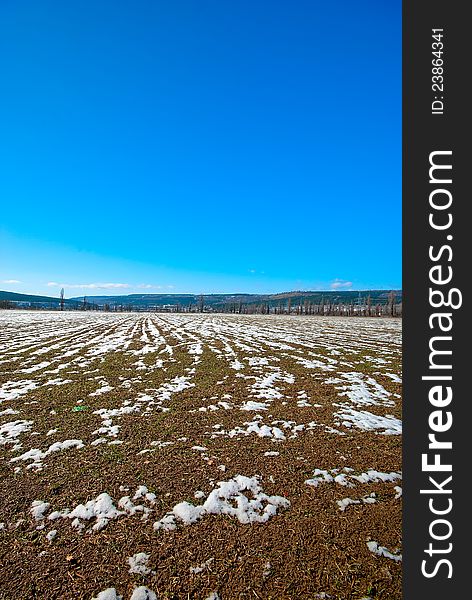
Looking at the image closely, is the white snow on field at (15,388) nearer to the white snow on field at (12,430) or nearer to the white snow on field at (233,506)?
the white snow on field at (12,430)

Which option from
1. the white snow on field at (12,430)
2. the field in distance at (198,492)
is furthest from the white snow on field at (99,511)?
the white snow on field at (12,430)

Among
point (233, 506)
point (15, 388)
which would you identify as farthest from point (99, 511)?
point (15, 388)

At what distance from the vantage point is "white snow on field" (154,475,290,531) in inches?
150

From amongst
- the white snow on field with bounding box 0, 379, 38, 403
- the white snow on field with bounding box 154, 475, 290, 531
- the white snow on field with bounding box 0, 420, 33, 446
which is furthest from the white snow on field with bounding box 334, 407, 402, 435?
the white snow on field with bounding box 0, 379, 38, 403

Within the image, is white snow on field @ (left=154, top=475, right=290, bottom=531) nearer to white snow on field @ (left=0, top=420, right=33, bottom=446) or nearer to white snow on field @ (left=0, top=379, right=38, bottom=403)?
white snow on field @ (left=0, top=420, right=33, bottom=446)

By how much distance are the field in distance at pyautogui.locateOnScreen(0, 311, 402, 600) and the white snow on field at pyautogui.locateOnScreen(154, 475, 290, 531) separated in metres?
0.02

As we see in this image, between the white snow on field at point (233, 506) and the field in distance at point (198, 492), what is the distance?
0.9 inches

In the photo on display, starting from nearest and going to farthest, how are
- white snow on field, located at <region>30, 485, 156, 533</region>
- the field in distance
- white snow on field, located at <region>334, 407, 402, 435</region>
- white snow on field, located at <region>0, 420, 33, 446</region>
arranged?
the field in distance, white snow on field, located at <region>30, 485, 156, 533</region>, white snow on field, located at <region>0, 420, 33, 446</region>, white snow on field, located at <region>334, 407, 402, 435</region>

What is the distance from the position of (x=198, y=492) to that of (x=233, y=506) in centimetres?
58

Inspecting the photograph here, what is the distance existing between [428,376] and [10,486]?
18.4ft

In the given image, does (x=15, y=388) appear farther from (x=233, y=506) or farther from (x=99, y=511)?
(x=233, y=506)

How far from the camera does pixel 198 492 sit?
14.3 feet

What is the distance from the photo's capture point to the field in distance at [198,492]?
296 cm

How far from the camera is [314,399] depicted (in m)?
8.86
